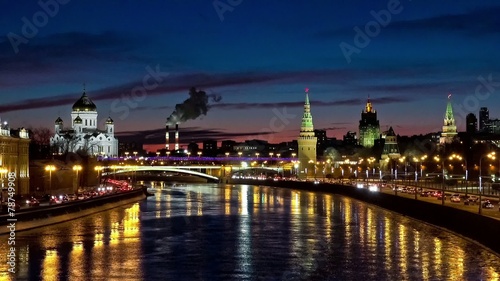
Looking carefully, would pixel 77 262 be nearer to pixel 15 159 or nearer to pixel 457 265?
pixel 457 265

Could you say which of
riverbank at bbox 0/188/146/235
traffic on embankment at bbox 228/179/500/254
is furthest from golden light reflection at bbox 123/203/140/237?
traffic on embankment at bbox 228/179/500/254

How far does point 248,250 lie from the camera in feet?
151

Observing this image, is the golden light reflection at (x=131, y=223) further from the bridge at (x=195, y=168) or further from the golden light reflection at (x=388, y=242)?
the bridge at (x=195, y=168)

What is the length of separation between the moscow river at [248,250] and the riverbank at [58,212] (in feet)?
3.08

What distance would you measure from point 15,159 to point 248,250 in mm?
46042

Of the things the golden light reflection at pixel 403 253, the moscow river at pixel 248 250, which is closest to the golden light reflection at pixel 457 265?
the moscow river at pixel 248 250

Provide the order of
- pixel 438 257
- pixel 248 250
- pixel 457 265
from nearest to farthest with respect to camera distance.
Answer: pixel 457 265 → pixel 438 257 → pixel 248 250

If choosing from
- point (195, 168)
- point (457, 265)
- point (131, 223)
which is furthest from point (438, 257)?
point (195, 168)

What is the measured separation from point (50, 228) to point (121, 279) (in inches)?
948

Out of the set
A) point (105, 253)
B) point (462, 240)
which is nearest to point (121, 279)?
point (105, 253)

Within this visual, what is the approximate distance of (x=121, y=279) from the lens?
3453cm

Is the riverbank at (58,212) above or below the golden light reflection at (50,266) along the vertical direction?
above

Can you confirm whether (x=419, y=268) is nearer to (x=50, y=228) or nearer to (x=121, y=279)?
(x=121, y=279)

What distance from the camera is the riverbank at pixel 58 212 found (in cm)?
Result: 5316
